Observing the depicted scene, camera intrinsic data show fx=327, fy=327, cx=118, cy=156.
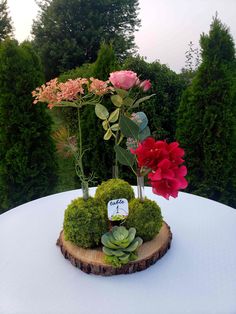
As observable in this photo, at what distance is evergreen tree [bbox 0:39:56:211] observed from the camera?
261 centimetres

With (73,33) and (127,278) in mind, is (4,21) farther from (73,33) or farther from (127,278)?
(127,278)

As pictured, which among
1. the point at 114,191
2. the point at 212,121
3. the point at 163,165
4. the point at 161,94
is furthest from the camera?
the point at 161,94

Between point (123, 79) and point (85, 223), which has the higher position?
point (123, 79)

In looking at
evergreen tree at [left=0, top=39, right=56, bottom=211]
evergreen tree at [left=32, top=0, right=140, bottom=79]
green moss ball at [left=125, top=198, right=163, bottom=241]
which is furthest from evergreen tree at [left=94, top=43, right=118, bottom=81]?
evergreen tree at [left=32, top=0, right=140, bottom=79]

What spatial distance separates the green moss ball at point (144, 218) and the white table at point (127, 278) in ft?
0.45

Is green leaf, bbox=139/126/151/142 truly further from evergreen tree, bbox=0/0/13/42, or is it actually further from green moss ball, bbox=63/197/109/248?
evergreen tree, bbox=0/0/13/42

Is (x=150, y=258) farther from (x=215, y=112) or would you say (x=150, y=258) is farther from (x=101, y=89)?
(x=215, y=112)

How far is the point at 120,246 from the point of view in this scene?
132 centimetres

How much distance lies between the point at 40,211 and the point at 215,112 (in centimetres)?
151

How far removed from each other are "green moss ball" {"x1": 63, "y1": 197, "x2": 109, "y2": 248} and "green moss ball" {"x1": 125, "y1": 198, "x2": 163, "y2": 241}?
12cm

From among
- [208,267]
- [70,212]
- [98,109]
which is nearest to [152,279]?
[208,267]

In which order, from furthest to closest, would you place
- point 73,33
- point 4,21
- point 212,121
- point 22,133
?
point 4,21 → point 73,33 → point 22,133 → point 212,121

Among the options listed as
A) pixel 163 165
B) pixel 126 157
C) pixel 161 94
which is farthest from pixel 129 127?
pixel 161 94

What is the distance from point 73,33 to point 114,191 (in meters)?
9.69
